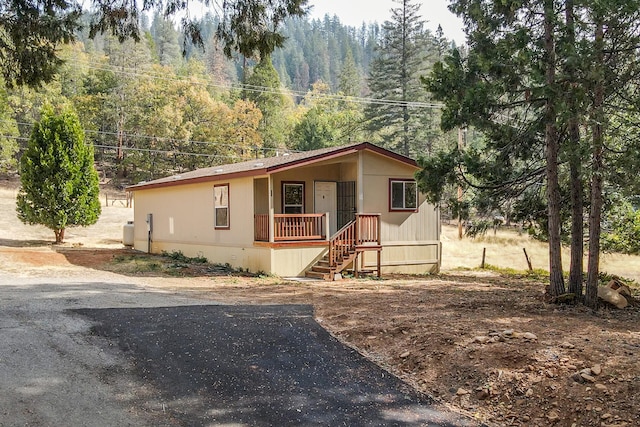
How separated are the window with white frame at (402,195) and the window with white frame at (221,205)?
202 inches

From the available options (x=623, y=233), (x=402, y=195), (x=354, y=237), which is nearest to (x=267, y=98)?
(x=402, y=195)

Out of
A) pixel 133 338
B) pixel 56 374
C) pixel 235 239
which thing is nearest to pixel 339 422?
pixel 56 374

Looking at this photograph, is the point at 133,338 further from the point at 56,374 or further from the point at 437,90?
the point at 437,90

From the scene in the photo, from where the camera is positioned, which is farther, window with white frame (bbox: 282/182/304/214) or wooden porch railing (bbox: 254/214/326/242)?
window with white frame (bbox: 282/182/304/214)

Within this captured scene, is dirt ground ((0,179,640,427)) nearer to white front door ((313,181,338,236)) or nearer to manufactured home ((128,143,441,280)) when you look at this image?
manufactured home ((128,143,441,280))

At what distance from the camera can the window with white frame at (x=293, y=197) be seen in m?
16.7

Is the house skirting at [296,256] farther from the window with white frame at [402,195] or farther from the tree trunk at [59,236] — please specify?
the tree trunk at [59,236]

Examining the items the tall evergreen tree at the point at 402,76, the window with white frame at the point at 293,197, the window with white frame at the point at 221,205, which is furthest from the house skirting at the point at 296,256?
the tall evergreen tree at the point at 402,76

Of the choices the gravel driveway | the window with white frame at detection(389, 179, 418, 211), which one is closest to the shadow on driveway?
the gravel driveway

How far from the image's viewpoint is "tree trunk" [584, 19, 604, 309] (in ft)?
26.6

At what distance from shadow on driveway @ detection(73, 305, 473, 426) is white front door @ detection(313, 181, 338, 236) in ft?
28.5

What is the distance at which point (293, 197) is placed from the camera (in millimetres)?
16859

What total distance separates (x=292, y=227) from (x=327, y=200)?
2.18 metres

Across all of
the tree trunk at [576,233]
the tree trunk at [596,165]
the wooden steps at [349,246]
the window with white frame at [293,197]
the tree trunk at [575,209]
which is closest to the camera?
the tree trunk at [596,165]
